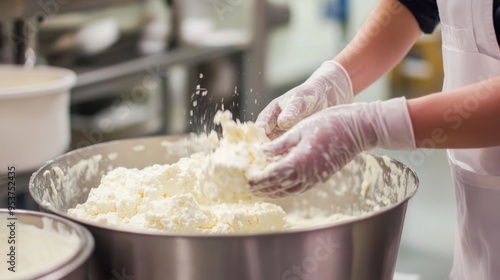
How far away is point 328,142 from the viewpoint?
2.97 ft

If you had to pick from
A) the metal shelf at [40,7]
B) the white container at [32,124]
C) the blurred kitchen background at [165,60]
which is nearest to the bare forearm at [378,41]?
the white container at [32,124]

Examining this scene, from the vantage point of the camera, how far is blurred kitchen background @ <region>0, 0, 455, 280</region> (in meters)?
2.53

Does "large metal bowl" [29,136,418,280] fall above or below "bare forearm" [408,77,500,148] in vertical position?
below

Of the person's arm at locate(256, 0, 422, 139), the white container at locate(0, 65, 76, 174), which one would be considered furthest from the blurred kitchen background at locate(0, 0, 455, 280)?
the person's arm at locate(256, 0, 422, 139)

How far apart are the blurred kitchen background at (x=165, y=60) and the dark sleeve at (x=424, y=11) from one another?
919 millimetres

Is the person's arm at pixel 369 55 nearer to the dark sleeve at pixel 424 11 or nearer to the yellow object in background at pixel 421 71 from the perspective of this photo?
the dark sleeve at pixel 424 11

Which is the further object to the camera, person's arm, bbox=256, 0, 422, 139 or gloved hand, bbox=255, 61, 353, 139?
person's arm, bbox=256, 0, 422, 139

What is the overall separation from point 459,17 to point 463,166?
282 mm

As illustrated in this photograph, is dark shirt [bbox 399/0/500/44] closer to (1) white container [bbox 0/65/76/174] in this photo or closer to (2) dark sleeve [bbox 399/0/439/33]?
(2) dark sleeve [bbox 399/0/439/33]

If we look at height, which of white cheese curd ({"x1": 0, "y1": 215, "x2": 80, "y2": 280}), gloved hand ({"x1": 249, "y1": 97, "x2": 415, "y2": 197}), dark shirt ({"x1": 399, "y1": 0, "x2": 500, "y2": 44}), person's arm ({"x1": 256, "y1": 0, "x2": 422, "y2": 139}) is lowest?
white cheese curd ({"x1": 0, "y1": 215, "x2": 80, "y2": 280})

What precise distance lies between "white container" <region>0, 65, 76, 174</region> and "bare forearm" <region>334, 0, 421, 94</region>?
2.34 ft

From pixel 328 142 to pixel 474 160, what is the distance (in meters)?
0.47

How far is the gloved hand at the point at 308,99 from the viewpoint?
117cm

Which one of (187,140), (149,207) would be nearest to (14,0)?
(187,140)
